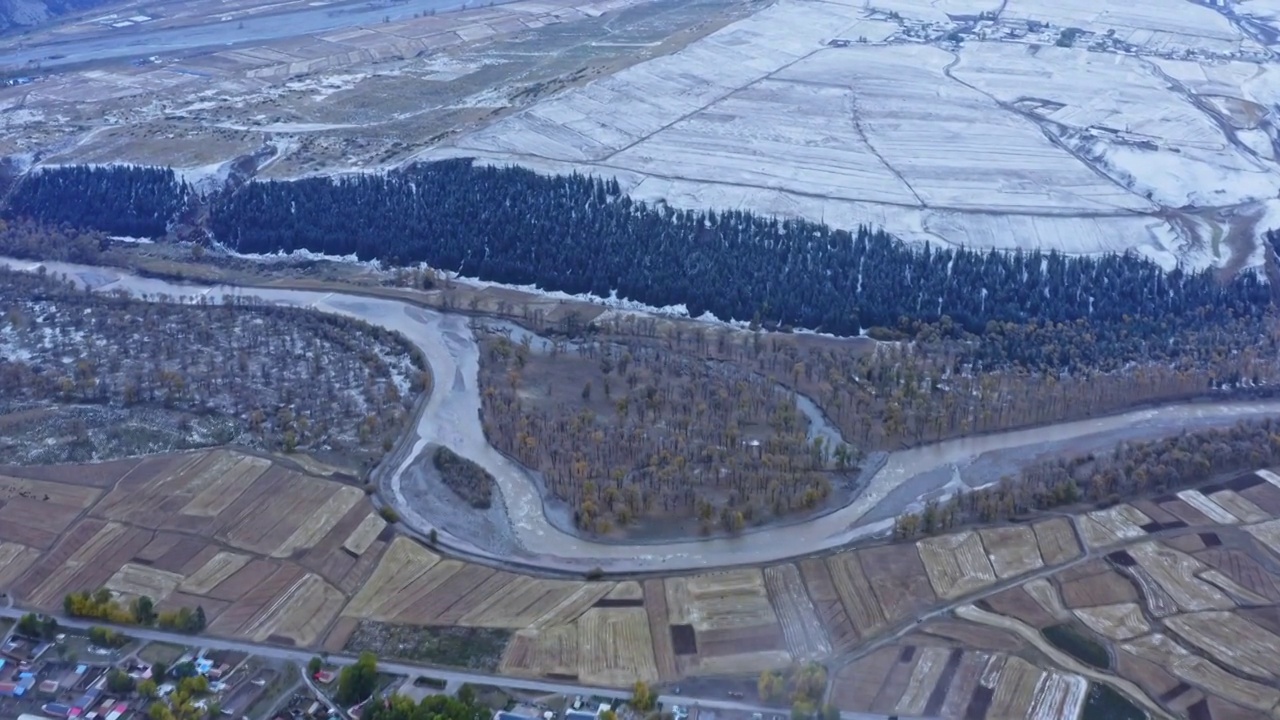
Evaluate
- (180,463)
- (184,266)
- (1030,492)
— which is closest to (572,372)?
(180,463)

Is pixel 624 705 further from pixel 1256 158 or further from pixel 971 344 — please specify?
pixel 1256 158

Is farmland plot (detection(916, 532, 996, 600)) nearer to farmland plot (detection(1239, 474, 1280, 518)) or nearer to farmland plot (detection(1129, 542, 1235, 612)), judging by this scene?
farmland plot (detection(1129, 542, 1235, 612))

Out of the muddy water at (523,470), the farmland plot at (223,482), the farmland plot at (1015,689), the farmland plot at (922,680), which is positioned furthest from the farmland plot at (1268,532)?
the farmland plot at (223,482)

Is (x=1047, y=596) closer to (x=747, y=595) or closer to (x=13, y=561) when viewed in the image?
(x=747, y=595)

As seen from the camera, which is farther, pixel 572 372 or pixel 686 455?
pixel 572 372

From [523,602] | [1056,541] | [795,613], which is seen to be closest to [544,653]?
[523,602]

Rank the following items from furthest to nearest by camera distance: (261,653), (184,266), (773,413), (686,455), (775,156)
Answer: (775,156) → (184,266) → (773,413) → (686,455) → (261,653)

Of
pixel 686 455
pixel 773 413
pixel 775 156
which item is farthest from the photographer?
pixel 775 156
